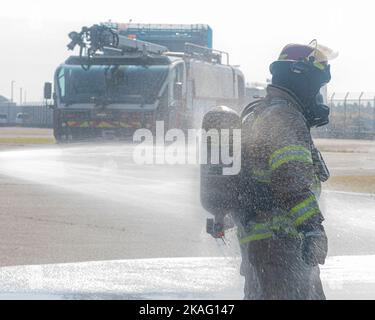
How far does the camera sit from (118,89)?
23.0m

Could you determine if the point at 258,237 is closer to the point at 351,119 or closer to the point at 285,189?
the point at 285,189

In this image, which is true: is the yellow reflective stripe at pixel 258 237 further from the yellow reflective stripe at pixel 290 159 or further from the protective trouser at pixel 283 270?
the yellow reflective stripe at pixel 290 159

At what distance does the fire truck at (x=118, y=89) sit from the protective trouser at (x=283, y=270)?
18.4m

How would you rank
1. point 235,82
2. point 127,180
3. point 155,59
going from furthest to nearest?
point 235,82 < point 155,59 < point 127,180

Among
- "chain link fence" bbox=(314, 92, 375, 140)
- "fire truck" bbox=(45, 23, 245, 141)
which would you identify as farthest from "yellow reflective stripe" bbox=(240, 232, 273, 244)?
"chain link fence" bbox=(314, 92, 375, 140)

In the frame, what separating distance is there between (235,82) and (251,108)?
22921mm

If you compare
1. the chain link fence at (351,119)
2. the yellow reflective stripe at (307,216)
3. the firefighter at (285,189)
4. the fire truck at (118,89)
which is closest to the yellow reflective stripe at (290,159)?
the firefighter at (285,189)

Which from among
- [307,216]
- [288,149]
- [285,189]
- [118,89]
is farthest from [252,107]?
[118,89]

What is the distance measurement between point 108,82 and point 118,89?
314 mm

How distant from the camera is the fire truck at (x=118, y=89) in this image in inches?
894

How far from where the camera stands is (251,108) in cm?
450

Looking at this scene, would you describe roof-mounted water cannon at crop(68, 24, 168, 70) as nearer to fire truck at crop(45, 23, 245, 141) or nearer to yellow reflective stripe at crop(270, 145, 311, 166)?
fire truck at crop(45, 23, 245, 141)

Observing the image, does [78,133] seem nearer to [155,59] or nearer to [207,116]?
[155,59]
